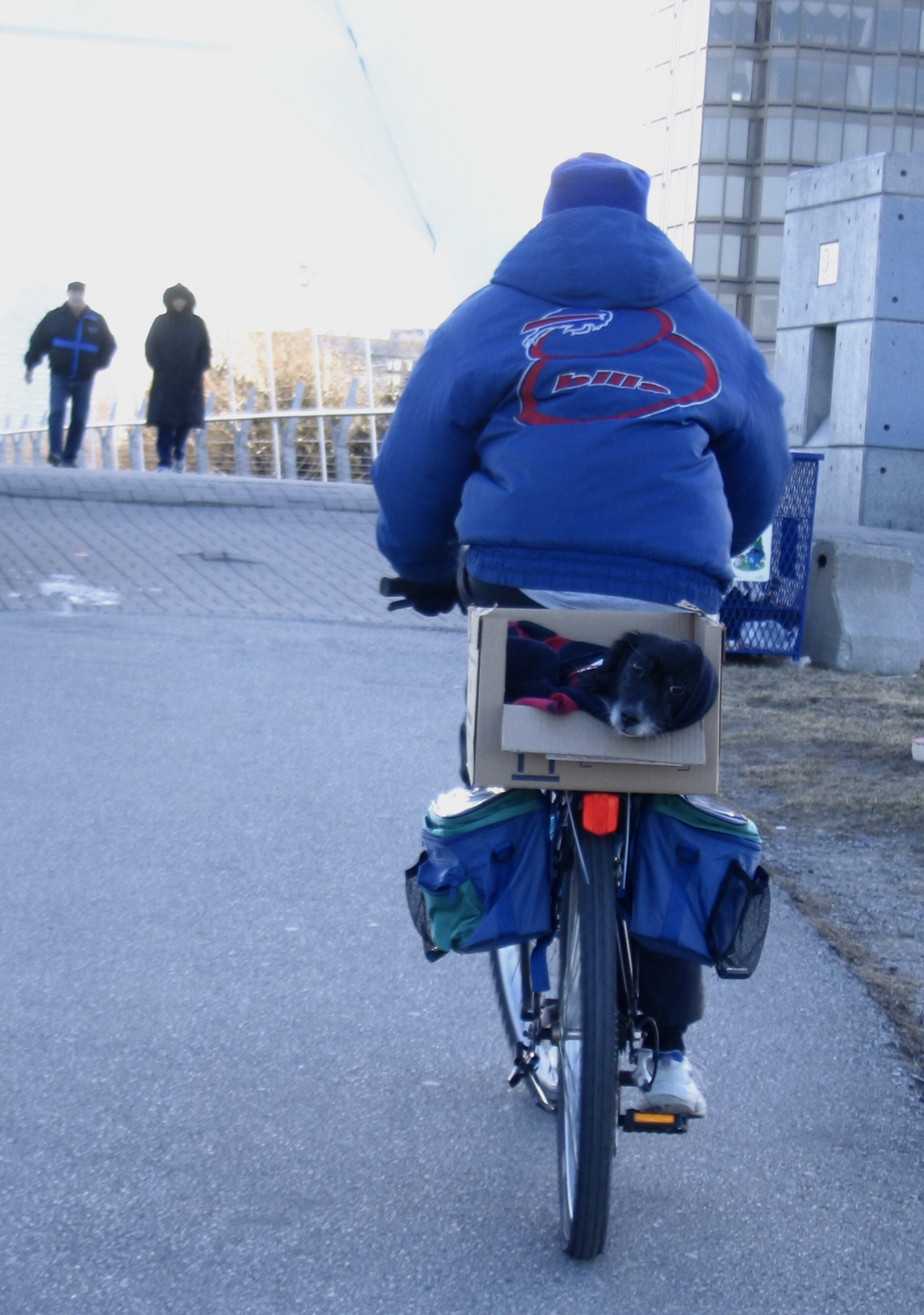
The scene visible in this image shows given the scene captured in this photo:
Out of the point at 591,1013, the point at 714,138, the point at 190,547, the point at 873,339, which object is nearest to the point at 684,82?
the point at 714,138

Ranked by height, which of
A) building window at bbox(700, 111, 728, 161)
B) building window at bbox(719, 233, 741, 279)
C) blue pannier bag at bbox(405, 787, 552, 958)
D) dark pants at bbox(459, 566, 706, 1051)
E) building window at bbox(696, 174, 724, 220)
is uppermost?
building window at bbox(700, 111, 728, 161)

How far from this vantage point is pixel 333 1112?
11.3 feet

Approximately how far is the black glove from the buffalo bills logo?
53cm

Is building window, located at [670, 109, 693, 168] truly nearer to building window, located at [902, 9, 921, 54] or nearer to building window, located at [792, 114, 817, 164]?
building window, located at [792, 114, 817, 164]

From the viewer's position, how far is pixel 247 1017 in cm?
396

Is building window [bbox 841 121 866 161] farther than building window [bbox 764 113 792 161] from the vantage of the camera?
Yes

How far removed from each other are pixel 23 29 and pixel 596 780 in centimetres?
3476

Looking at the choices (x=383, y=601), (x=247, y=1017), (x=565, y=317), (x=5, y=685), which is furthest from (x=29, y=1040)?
(x=383, y=601)

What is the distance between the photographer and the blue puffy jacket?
2.76 metres

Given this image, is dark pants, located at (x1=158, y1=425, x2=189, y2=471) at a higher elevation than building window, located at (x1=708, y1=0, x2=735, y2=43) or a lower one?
lower

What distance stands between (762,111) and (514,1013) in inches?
1517

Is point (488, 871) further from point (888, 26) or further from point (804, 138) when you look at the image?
point (888, 26)

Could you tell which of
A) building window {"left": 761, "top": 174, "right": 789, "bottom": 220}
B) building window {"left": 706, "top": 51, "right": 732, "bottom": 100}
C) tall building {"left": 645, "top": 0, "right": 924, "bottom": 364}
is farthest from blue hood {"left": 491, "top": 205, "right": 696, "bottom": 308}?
building window {"left": 706, "top": 51, "right": 732, "bottom": 100}

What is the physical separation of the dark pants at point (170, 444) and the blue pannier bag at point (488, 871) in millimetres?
15506
